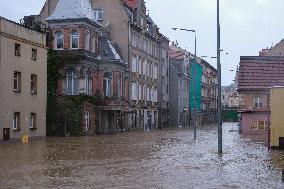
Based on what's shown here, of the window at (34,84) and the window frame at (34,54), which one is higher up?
the window frame at (34,54)

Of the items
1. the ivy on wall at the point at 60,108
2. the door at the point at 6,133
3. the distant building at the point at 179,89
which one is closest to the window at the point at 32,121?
the door at the point at 6,133

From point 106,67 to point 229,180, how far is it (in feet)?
142

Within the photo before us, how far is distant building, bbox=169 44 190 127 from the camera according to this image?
297 ft

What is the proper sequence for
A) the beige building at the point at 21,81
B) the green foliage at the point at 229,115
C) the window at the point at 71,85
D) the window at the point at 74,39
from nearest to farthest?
the beige building at the point at 21,81 → the window at the point at 71,85 → the window at the point at 74,39 → the green foliage at the point at 229,115

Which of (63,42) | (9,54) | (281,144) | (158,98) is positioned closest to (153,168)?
(281,144)

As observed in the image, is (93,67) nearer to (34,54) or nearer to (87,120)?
(87,120)

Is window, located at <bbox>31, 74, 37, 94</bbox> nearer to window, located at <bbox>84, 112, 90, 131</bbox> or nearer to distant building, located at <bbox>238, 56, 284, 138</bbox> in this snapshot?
window, located at <bbox>84, 112, 90, 131</bbox>

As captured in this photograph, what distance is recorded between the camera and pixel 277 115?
30562mm

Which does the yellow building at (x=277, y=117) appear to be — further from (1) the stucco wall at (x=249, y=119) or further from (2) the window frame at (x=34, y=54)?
A: (1) the stucco wall at (x=249, y=119)

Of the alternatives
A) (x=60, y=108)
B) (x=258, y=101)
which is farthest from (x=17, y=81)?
(x=258, y=101)

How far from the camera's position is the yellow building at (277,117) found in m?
30.4

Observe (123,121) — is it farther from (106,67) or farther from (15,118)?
(15,118)

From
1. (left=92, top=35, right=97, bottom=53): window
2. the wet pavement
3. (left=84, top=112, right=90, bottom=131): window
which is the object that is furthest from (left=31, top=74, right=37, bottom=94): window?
the wet pavement

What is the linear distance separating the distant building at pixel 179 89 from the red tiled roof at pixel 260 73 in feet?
98.4
